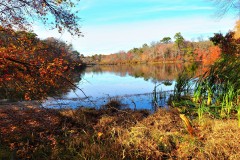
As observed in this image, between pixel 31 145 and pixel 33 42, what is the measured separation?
2.98 m

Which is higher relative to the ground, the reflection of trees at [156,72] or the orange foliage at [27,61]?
the orange foliage at [27,61]

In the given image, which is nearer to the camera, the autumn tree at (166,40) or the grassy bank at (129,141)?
the grassy bank at (129,141)

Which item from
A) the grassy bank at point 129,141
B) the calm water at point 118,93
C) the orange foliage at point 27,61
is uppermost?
the orange foliage at point 27,61

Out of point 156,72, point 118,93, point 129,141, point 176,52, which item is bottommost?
point 118,93

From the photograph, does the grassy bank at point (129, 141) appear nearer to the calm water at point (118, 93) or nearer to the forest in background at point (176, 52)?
the calm water at point (118, 93)

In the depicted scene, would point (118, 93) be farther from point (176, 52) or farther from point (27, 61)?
point (176, 52)

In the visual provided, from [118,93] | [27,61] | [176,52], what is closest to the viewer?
[27,61]

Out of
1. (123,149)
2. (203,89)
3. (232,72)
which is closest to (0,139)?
(123,149)

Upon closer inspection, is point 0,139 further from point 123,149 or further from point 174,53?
point 174,53

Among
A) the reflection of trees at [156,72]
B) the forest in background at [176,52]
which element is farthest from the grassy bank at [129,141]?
the forest in background at [176,52]

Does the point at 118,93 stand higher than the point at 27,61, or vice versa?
the point at 27,61

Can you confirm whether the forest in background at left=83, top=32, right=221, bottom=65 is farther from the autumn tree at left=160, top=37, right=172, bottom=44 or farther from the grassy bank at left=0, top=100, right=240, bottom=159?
the grassy bank at left=0, top=100, right=240, bottom=159

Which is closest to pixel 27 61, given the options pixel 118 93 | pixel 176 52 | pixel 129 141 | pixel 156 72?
pixel 129 141

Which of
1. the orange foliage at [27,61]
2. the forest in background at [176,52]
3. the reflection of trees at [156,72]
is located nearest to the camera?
the orange foliage at [27,61]
